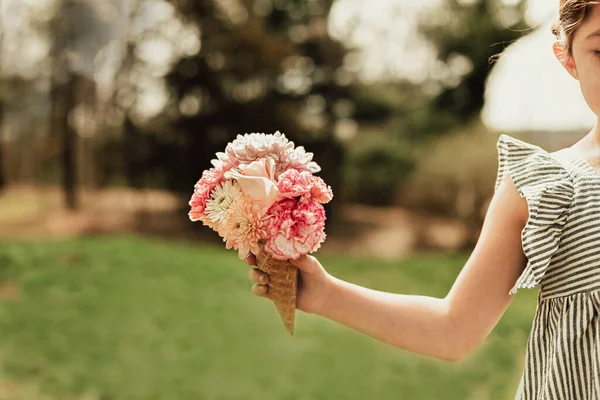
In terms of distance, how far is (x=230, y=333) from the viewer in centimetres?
510

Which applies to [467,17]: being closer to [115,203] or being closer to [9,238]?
[115,203]

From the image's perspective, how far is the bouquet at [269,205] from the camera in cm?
102

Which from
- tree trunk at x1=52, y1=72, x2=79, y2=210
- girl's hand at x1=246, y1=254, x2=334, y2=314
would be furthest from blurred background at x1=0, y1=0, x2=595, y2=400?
girl's hand at x1=246, y1=254, x2=334, y2=314

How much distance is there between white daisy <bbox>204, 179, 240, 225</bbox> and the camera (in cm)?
105

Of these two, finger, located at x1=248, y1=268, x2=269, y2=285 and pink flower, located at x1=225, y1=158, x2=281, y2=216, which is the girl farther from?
pink flower, located at x1=225, y1=158, x2=281, y2=216

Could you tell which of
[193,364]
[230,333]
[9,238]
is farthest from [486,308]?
[9,238]

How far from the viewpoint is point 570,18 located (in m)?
1.01

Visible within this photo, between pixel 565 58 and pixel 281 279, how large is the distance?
0.59 meters

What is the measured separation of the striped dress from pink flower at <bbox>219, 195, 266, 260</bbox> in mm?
410

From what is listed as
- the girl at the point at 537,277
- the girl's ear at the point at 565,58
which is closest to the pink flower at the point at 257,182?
the girl at the point at 537,277

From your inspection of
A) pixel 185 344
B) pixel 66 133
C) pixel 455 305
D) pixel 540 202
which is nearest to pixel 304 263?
pixel 455 305

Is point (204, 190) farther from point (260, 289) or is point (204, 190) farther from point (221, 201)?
point (260, 289)

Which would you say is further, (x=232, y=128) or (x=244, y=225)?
(x=232, y=128)

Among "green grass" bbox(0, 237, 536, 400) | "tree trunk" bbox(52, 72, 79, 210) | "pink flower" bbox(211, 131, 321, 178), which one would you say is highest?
"pink flower" bbox(211, 131, 321, 178)
